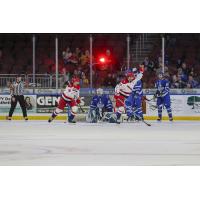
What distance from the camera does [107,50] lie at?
1279 centimetres

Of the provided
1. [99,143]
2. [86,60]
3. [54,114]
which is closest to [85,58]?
[86,60]

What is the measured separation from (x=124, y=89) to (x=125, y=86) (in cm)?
7

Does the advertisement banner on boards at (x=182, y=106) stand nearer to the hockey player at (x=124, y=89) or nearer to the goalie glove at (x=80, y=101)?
the hockey player at (x=124, y=89)

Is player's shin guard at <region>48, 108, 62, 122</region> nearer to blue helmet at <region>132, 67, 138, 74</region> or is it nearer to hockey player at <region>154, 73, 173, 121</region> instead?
blue helmet at <region>132, 67, 138, 74</region>

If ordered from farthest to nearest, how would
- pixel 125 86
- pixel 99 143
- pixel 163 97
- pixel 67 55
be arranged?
pixel 163 97 → pixel 125 86 → pixel 67 55 → pixel 99 143

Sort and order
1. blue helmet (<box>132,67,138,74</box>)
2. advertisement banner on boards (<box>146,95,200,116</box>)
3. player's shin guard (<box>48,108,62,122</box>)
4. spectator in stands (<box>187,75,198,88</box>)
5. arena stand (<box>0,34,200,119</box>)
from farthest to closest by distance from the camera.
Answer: advertisement banner on boards (<box>146,95,200,116</box>), player's shin guard (<box>48,108,62,122</box>), spectator in stands (<box>187,75,198,88</box>), blue helmet (<box>132,67,138,74</box>), arena stand (<box>0,34,200,119</box>)

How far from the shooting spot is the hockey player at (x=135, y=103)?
43.1 ft

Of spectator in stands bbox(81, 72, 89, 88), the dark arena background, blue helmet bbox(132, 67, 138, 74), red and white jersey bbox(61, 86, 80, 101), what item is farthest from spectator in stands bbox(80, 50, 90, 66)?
blue helmet bbox(132, 67, 138, 74)

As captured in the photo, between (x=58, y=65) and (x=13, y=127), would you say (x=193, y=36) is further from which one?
(x=13, y=127)

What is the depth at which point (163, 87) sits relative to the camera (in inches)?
530

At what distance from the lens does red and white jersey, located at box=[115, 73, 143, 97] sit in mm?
13094

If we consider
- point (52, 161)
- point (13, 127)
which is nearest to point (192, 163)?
point (52, 161)

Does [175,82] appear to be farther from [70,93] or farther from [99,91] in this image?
[70,93]

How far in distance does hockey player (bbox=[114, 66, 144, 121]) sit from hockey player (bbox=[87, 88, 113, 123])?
17 centimetres
